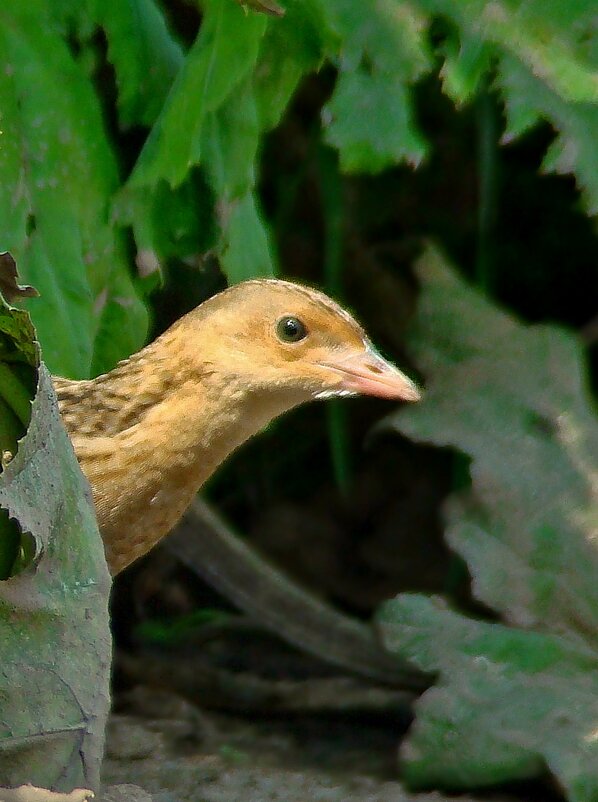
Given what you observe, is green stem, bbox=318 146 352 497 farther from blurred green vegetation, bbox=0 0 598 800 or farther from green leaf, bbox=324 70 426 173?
green leaf, bbox=324 70 426 173

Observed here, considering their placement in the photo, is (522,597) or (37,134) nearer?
(37,134)

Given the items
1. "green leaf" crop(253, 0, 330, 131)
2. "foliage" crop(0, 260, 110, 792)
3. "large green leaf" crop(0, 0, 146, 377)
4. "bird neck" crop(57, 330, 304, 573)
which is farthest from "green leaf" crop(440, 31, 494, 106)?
"foliage" crop(0, 260, 110, 792)

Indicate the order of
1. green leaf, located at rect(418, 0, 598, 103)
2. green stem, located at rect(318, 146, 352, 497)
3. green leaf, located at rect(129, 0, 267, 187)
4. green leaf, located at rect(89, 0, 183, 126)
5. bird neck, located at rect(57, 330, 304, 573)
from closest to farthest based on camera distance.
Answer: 1. bird neck, located at rect(57, 330, 304, 573)
2. green leaf, located at rect(129, 0, 267, 187)
3. green leaf, located at rect(89, 0, 183, 126)
4. green leaf, located at rect(418, 0, 598, 103)
5. green stem, located at rect(318, 146, 352, 497)

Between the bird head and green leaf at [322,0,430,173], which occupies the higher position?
green leaf at [322,0,430,173]

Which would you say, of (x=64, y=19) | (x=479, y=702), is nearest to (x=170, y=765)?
(x=479, y=702)

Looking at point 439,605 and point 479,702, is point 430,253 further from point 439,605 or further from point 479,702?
point 479,702

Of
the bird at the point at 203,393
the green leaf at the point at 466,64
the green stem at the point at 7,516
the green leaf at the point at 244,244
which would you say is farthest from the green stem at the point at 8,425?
the green leaf at the point at 466,64

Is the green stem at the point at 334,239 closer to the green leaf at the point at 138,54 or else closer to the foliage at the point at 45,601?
the green leaf at the point at 138,54
